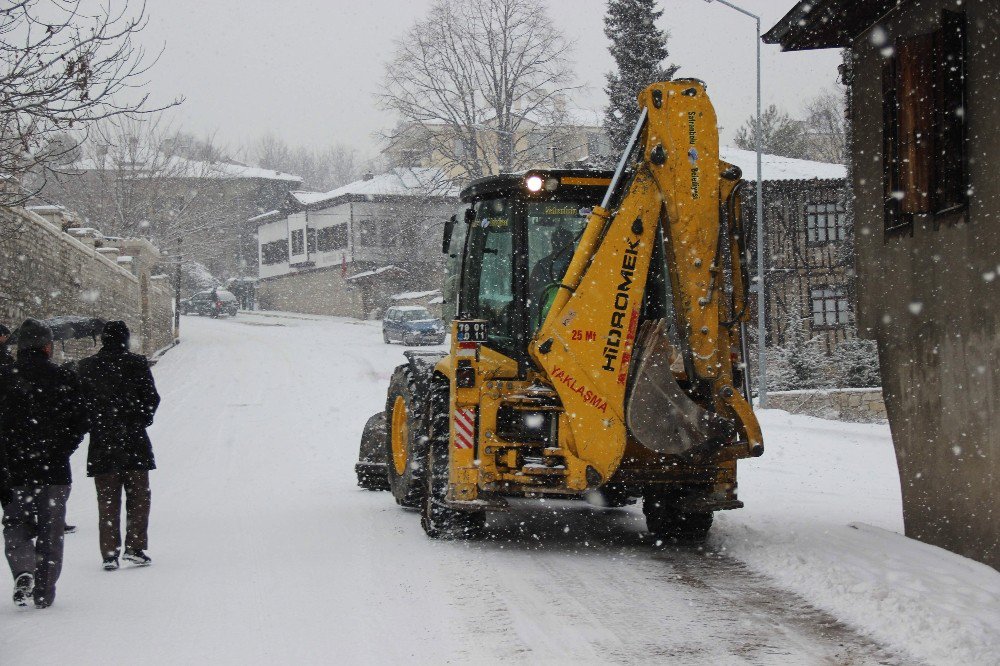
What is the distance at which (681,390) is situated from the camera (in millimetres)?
8055

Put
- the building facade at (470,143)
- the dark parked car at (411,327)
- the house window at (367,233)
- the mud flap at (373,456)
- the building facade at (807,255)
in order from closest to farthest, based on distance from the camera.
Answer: the mud flap at (373,456) < the building facade at (807,255) < the dark parked car at (411,327) < the building facade at (470,143) < the house window at (367,233)

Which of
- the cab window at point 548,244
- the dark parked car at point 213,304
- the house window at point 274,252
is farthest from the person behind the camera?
the house window at point 274,252

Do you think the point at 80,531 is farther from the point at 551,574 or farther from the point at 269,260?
the point at 269,260

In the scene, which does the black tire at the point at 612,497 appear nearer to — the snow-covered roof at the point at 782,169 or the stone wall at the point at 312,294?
the snow-covered roof at the point at 782,169

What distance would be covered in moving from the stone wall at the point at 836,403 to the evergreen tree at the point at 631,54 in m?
13.3

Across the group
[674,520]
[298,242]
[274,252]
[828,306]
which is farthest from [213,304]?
[674,520]

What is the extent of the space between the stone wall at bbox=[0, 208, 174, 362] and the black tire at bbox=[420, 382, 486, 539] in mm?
7123

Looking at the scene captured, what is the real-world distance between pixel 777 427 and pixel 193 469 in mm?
9929

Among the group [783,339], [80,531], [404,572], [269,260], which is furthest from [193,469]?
[269,260]

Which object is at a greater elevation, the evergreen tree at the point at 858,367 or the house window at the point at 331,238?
→ the house window at the point at 331,238

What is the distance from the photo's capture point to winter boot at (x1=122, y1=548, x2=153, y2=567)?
8297mm

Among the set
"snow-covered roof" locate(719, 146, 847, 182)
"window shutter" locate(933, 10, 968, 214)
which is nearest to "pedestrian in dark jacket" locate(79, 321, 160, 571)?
"window shutter" locate(933, 10, 968, 214)

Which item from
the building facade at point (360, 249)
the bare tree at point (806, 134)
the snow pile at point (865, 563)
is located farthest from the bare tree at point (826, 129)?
the snow pile at point (865, 563)

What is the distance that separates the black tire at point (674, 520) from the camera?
30.2 feet
